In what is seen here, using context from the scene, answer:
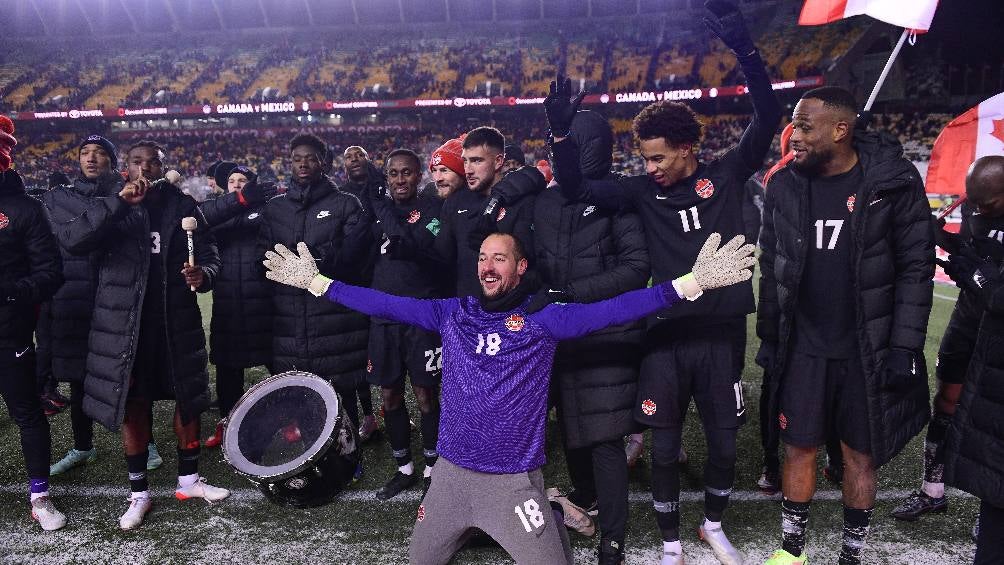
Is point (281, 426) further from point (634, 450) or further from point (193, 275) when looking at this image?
point (634, 450)

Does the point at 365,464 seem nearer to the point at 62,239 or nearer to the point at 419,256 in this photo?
the point at 419,256

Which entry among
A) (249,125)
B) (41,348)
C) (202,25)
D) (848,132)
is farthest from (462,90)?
(848,132)

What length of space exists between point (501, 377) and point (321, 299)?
193 centimetres

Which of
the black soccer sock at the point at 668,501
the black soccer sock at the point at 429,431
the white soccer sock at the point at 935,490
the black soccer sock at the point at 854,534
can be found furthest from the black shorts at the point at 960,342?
the black soccer sock at the point at 429,431

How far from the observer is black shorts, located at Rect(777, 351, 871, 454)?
2623mm

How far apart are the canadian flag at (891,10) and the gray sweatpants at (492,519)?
3.01 metres

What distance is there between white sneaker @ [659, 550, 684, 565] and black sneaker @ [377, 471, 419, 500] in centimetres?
159

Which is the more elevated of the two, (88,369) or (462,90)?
(462,90)

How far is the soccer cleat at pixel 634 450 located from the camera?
402 centimetres

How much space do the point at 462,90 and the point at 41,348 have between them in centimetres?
2726

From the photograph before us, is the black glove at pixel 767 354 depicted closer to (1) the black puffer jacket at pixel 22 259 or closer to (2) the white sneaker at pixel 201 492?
(2) the white sneaker at pixel 201 492

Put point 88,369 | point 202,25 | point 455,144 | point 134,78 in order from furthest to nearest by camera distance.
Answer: point 202,25
point 134,78
point 455,144
point 88,369

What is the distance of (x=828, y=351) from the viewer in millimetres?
2672

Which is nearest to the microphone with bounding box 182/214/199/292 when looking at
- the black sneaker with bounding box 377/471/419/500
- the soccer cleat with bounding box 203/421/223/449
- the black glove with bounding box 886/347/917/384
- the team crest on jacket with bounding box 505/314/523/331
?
the soccer cleat with bounding box 203/421/223/449
